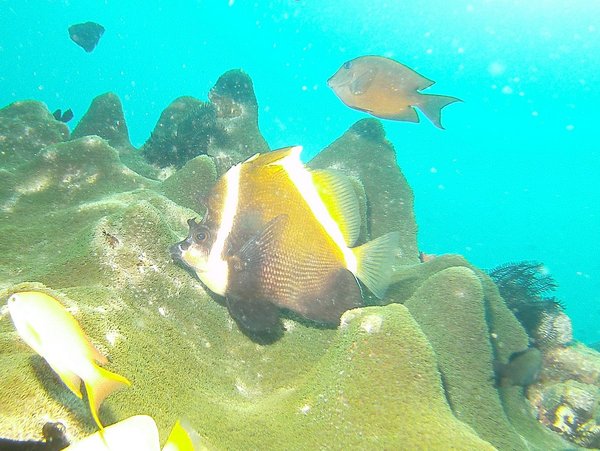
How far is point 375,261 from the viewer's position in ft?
7.32

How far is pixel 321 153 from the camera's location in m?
5.94

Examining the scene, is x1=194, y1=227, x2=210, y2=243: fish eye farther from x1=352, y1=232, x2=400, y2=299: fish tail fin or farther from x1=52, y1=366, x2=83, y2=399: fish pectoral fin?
x1=52, y1=366, x2=83, y2=399: fish pectoral fin

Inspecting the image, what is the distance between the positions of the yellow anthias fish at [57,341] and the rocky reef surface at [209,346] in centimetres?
28

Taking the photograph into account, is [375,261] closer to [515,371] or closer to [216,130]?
[515,371]

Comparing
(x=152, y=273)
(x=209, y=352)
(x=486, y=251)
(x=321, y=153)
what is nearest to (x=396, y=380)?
(x=209, y=352)

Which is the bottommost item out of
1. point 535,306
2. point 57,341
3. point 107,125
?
point 57,341

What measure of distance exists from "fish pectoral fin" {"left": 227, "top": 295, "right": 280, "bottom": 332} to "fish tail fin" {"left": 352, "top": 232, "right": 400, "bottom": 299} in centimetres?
50

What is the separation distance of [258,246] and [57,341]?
940 mm

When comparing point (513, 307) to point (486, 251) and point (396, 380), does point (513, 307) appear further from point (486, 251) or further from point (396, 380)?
point (486, 251)

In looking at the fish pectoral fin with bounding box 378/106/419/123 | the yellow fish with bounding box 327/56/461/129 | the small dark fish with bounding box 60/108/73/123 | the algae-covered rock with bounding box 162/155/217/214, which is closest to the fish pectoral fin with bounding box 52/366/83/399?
the algae-covered rock with bounding box 162/155/217/214

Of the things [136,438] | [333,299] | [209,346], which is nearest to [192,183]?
[209,346]

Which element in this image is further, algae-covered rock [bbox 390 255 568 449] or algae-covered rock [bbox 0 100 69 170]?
algae-covered rock [bbox 0 100 69 170]

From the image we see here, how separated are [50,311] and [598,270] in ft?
338

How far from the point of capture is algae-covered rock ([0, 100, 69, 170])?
4918 millimetres
